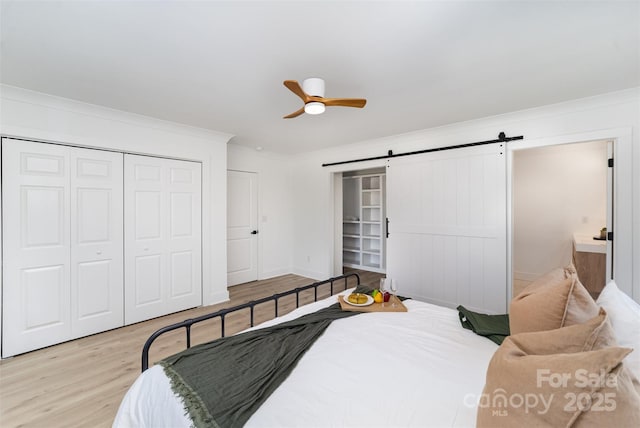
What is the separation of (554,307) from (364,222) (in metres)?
5.15

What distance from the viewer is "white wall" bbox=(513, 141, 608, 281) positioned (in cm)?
434

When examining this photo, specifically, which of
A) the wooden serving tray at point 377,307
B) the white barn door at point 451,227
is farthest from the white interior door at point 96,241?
the white barn door at point 451,227

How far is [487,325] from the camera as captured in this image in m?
1.71

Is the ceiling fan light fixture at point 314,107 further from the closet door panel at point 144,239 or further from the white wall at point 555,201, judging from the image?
the white wall at point 555,201

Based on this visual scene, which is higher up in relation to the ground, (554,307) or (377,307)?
(554,307)

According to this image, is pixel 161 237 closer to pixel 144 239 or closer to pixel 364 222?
pixel 144 239

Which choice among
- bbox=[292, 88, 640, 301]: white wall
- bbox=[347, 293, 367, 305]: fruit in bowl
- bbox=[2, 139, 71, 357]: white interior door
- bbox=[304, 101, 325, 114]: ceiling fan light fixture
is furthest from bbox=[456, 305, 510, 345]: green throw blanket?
bbox=[2, 139, 71, 357]: white interior door

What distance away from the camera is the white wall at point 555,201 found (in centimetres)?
434

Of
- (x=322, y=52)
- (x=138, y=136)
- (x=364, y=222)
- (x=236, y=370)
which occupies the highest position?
(x=322, y=52)

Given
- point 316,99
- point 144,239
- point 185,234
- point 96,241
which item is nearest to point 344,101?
point 316,99

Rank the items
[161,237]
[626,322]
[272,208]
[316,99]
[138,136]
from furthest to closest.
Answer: [272,208] → [161,237] → [138,136] → [316,99] → [626,322]

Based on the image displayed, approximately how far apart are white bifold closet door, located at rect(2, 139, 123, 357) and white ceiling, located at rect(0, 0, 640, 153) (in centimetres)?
71

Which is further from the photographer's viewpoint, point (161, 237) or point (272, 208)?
point (272, 208)

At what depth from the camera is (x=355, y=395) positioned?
1115 mm
